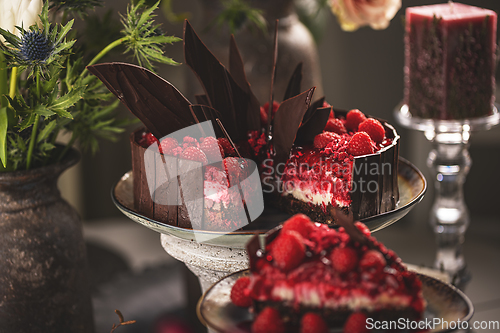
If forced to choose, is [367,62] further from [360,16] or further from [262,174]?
[262,174]

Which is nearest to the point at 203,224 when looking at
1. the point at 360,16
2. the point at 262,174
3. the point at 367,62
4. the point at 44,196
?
the point at 262,174

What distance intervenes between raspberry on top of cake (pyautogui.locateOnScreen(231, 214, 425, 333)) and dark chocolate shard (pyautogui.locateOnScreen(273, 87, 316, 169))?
A: 0.79 feet

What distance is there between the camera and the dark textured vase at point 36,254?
888 mm

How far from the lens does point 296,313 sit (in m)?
0.60

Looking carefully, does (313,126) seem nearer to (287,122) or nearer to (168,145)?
(287,122)

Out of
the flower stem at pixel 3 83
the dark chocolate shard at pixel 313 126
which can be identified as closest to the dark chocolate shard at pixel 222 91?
the dark chocolate shard at pixel 313 126

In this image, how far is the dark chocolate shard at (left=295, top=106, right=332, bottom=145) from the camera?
0.86 meters

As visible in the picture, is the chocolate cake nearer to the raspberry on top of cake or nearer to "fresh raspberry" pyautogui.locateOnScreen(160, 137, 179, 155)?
"fresh raspberry" pyautogui.locateOnScreen(160, 137, 179, 155)

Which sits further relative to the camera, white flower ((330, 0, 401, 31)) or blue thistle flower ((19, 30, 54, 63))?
white flower ((330, 0, 401, 31))

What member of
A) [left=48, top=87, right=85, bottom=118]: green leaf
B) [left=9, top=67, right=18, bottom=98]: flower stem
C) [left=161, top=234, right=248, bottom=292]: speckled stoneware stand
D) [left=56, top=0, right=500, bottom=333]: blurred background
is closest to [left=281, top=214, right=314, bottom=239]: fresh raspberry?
[left=161, top=234, right=248, bottom=292]: speckled stoneware stand

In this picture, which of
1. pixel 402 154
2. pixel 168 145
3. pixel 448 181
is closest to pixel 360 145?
pixel 168 145

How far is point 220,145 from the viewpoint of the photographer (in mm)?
806

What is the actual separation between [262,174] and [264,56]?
1.89 feet

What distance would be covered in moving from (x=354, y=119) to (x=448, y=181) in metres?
0.32
